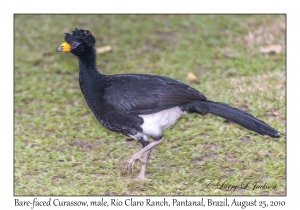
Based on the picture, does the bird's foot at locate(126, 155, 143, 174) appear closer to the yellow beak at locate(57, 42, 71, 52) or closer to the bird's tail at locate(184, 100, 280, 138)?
the bird's tail at locate(184, 100, 280, 138)

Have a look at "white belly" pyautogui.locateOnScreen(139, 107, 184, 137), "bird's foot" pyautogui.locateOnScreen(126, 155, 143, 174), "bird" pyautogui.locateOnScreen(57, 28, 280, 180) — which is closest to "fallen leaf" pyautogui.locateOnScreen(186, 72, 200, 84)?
"bird" pyautogui.locateOnScreen(57, 28, 280, 180)

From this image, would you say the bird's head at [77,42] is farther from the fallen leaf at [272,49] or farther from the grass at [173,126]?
the fallen leaf at [272,49]

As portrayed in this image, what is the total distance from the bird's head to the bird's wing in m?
0.53

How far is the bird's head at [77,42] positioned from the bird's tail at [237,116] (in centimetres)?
154

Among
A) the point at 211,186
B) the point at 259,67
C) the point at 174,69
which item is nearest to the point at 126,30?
the point at 174,69

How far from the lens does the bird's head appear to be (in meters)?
6.77

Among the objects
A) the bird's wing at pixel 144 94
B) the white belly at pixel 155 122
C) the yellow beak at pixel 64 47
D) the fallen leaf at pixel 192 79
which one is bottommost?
the white belly at pixel 155 122

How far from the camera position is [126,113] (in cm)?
661

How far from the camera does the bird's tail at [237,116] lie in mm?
6621

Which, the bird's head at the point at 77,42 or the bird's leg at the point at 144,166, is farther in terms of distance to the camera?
the bird's head at the point at 77,42

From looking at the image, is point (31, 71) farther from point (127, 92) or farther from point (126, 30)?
point (127, 92)

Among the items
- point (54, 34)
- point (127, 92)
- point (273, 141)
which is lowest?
point (273, 141)

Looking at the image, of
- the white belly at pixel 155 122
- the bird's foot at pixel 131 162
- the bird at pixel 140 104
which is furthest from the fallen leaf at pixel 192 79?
the bird's foot at pixel 131 162
